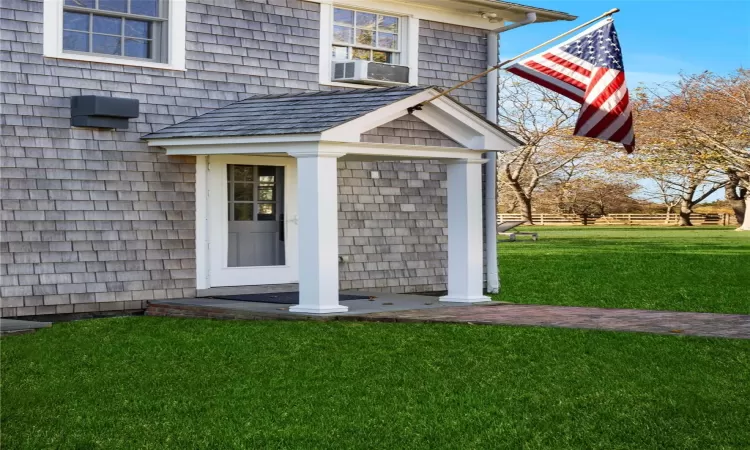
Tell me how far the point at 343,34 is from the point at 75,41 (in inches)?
157

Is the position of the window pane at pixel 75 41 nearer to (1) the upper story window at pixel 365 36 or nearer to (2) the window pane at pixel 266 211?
(2) the window pane at pixel 266 211

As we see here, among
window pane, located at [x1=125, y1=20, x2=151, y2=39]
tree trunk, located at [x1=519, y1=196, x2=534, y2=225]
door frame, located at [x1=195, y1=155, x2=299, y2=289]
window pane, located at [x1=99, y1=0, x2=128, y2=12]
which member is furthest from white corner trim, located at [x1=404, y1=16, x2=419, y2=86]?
tree trunk, located at [x1=519, y1=196, x2=534, y2=225]

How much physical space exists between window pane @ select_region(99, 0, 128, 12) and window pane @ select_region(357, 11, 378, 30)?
3536mm

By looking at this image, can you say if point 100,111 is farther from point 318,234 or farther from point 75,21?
point 318,234

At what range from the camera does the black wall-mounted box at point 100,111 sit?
1256 cm

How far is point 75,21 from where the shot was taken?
13.0 metres

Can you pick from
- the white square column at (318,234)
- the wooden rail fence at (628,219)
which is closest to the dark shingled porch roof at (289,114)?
the white square column at (318,234)

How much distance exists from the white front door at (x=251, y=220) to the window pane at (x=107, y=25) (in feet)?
6.56

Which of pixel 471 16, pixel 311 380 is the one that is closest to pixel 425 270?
pixel 471 16

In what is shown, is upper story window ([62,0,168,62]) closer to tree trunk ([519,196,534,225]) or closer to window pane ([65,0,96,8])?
window pane ([65,0,96,8])

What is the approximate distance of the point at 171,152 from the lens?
13336mm

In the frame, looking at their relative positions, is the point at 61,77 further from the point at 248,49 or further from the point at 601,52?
the point at 601,52

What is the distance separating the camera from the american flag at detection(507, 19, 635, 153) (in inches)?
511

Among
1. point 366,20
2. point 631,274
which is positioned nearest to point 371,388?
point 366,20
